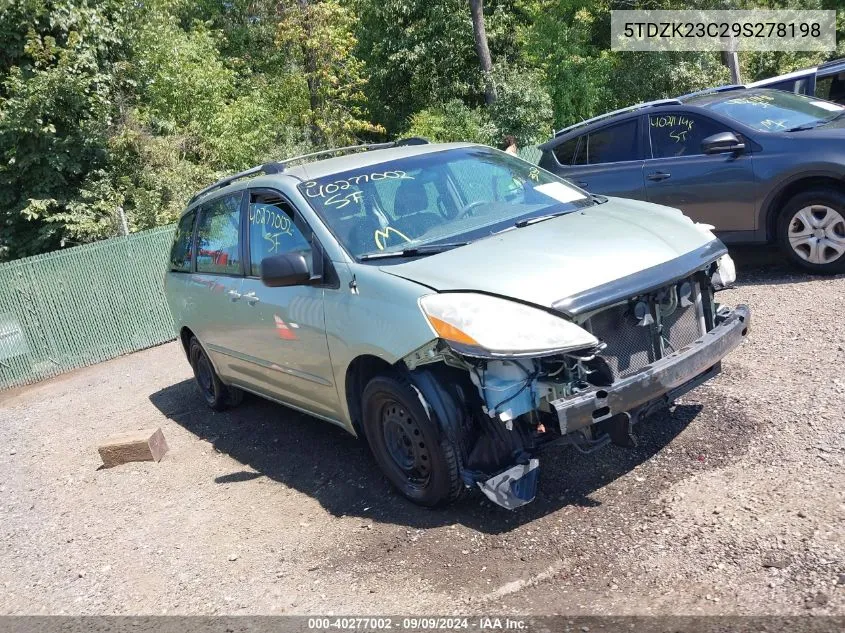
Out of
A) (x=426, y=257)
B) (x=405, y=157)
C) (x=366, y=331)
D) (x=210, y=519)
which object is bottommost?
(x=210, y=519)

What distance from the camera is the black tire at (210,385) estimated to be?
23.2ft

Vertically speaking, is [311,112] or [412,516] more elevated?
[311,112]

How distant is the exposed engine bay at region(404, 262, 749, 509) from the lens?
12.6ft

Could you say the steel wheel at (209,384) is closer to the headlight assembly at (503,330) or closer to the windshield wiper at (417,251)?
the windshield wiper at (417,251)

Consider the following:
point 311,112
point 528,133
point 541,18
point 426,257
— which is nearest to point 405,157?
point 426,257

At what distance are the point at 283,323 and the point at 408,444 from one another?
4.13 ft

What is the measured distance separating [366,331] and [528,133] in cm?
1726

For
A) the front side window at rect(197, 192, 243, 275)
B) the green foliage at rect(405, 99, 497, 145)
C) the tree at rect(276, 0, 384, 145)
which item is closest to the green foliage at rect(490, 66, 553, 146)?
the green foliage at rect(405, 99, 497, 145)

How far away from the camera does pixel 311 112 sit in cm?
2367

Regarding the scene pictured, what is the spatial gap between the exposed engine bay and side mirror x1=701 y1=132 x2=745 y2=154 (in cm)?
342

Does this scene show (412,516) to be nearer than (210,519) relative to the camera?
Yes

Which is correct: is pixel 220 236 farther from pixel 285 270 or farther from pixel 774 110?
pixel 774 110

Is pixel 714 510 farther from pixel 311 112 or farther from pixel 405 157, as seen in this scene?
pixel 311 112

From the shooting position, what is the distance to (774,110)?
797cm
